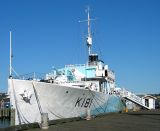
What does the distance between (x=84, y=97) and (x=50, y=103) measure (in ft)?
14.2

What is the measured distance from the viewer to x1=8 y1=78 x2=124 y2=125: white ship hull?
21.0 m

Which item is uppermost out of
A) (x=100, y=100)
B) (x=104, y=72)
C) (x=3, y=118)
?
(x=104, y=72)

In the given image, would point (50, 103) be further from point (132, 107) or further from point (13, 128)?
point (132, 107)

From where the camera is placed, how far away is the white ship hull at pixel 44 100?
2100 cm

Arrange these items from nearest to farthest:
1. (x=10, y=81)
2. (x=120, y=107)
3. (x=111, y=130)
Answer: (x=111, y=130) < (x=10, y=81) < (x=120, y=107)

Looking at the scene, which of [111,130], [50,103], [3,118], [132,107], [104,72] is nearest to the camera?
[111,130]

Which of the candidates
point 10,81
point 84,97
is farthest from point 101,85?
point 10,81

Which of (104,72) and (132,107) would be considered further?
(132,107)

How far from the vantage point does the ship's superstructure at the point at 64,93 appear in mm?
21125

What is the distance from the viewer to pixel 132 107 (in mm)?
51375

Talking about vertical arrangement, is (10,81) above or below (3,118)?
above

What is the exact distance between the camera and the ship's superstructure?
2112cm

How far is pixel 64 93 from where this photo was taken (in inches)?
911

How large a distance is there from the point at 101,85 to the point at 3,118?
2122 cm
